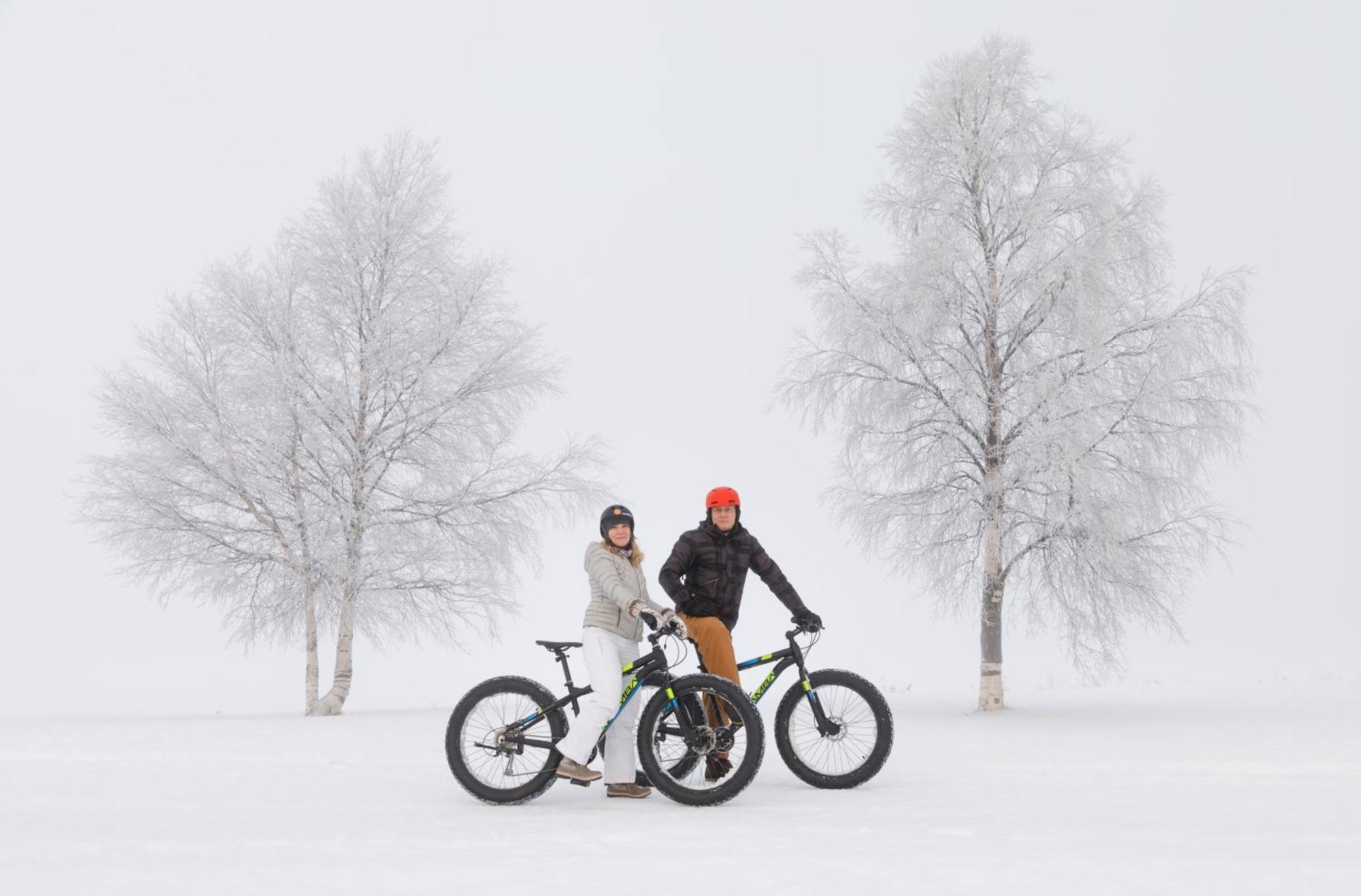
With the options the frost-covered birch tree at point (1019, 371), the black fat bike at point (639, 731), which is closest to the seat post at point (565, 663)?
the black fat bike at point (639, 731)

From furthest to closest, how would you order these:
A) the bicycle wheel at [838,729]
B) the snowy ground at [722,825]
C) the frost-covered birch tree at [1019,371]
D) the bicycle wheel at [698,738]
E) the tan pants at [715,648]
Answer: the frost-covered birch tree at [1019,371] < the tan pants at [715,648] < the bicycle wheel at [838,729] < the bicycle wheel at [698,738] < the snowy ground at [722,825]

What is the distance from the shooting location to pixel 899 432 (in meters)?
16.8

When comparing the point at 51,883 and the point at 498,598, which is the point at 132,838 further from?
the point at 498,598

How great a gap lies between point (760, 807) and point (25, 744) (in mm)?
9068

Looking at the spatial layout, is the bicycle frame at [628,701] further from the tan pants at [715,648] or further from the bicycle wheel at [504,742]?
the tan pants at [715,648]

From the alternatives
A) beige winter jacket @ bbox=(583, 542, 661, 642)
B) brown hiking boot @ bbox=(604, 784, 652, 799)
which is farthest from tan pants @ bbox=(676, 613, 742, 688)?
brown hiking boot @ bbox=(604, 784, 652, 799)

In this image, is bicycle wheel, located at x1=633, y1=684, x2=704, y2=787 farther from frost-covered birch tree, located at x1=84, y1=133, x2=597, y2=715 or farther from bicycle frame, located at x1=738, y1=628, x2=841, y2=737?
frost-covered birch tree, located at x1=84, y1=133, x2=597, y2=715

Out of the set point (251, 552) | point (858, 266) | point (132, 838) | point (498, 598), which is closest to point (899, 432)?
point (858, 266)

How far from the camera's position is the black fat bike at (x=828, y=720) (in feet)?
25.3

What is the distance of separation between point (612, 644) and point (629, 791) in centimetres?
97

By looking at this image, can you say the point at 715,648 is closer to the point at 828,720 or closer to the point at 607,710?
the point at 828,720

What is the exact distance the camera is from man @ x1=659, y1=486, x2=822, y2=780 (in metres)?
8.25

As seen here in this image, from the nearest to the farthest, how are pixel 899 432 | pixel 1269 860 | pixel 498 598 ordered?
pixel 1269 860 < pixel 899 432 < pixel 498 598

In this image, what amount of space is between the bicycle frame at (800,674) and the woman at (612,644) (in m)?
0.84
